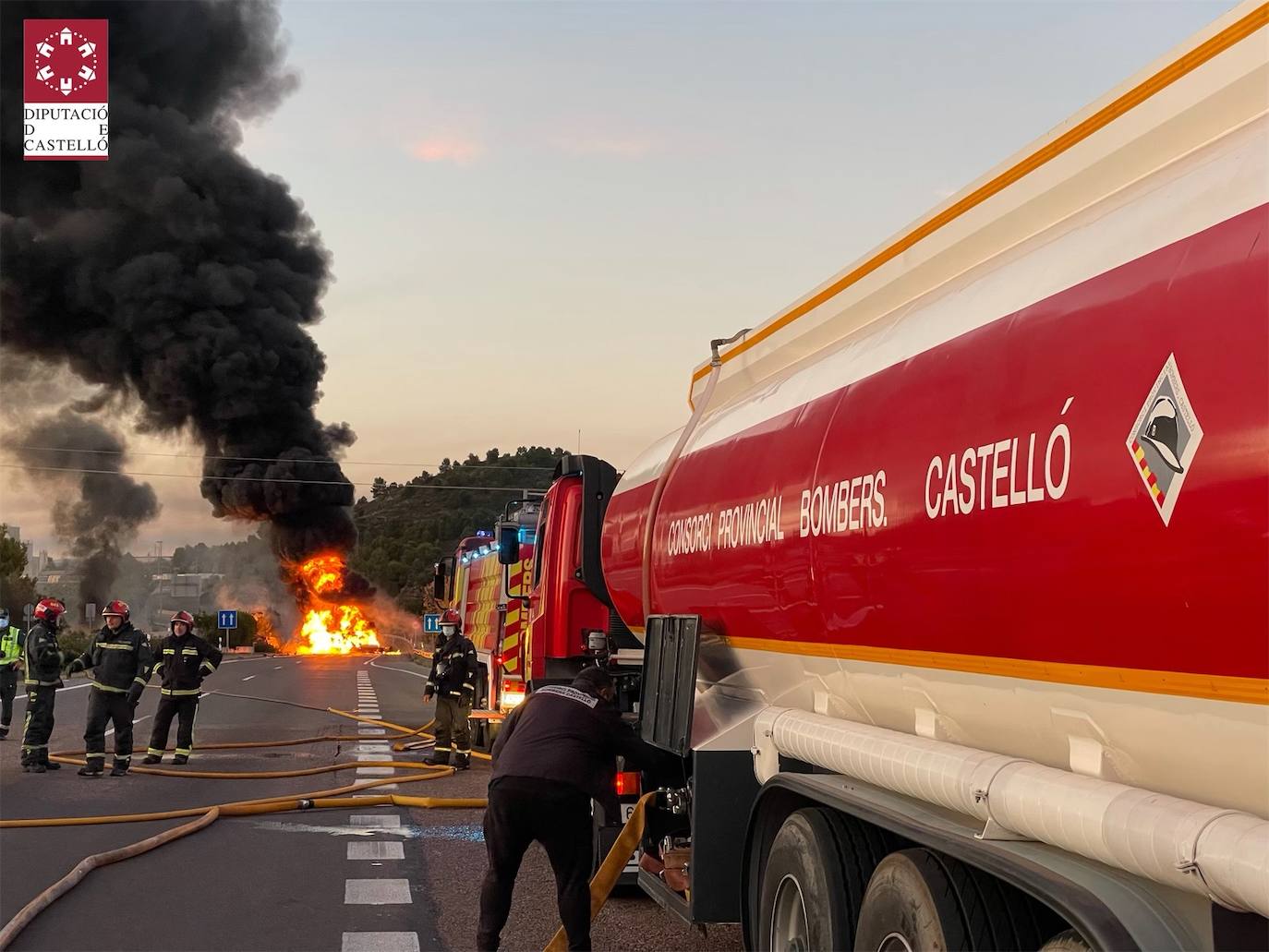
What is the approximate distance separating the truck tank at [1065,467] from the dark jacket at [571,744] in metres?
1.19

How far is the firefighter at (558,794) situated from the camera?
6141 mm

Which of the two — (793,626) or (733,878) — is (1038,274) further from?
(733,878)

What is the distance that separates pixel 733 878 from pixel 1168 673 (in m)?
3.11

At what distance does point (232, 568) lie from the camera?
297 feet

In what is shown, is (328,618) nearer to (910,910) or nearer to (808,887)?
(808,887)

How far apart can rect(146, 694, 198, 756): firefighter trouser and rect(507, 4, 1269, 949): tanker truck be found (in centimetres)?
1023

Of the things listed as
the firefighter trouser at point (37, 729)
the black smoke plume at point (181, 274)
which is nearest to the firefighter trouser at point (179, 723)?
the firefighter trouser at point (37, 729)

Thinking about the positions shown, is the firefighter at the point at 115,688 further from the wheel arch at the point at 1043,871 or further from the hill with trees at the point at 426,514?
the hill with trees at the point at 426,514

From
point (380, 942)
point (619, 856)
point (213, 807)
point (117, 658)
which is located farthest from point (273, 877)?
point (117, 658)

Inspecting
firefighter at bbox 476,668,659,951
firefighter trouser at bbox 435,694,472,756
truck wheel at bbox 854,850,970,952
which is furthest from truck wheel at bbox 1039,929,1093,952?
firefighter trouser at bbox 435,694,472,756

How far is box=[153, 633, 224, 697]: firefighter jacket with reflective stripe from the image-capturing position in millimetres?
14914

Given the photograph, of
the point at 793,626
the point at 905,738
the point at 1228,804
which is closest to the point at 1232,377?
the point at 1228,804

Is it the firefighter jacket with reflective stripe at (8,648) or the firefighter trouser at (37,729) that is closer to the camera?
the firefighter trouser at (37,729)

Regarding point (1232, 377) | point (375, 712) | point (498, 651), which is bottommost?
point (375, 712)
